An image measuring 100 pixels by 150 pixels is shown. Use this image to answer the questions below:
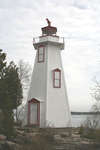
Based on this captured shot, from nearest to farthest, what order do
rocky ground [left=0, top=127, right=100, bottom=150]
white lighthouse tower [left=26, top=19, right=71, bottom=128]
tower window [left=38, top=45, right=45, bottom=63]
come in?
rocky ground [left=0, top=127, right=100, bottom=150], white lighthouse tower [left=26, top=19, right=71, bottom=128], tower window [left=38, top=45, right=45, bottom=63]

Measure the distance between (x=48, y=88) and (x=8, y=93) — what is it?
165 inches

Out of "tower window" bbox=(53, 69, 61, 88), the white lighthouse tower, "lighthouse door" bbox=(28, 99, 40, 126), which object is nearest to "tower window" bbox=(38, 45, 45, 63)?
the white lighthouse tower

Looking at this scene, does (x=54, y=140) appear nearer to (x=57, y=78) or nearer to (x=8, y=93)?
(x=8, y=93)

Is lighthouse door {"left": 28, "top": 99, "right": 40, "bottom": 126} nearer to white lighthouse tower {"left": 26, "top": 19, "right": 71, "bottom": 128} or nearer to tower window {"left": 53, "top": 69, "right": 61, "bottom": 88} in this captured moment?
white lighthouse tower {"left": 26, "top": 19, "right": 71, "bottom": 128}

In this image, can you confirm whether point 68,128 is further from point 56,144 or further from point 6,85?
point 6,85

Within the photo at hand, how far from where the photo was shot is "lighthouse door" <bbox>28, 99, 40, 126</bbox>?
27141mm

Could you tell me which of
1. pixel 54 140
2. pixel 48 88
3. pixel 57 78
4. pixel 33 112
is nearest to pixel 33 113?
pixel 33 112

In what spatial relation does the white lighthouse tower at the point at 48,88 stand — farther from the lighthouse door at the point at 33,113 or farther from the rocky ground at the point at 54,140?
the rocky ground at the point at 54,140

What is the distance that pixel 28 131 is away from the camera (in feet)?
83.1

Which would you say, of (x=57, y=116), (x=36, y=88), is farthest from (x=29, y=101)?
(x=57, y=116)

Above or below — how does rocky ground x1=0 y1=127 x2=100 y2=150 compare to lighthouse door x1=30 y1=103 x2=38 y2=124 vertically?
below

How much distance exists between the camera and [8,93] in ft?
81.4

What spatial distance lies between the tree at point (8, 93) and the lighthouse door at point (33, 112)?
1241 millimetres

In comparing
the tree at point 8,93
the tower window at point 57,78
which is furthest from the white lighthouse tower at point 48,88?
the tree at point 8,93
